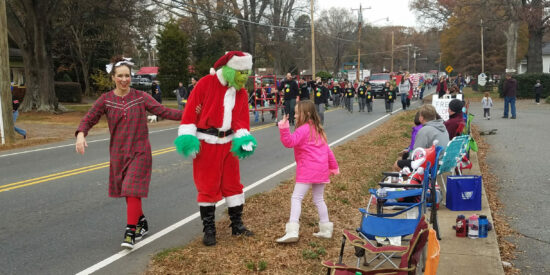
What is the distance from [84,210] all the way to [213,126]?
294 cm

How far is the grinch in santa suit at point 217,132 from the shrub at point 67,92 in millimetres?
33607

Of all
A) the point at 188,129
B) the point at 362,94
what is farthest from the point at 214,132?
the point at 362,94

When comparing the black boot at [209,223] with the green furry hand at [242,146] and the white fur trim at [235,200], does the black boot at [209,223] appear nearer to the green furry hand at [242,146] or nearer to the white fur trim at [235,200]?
the white fur trim at [235,200]

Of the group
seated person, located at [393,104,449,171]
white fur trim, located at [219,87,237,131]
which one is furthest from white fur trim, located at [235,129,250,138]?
seated person, located at [393,104,449,171]

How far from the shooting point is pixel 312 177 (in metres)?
4.99

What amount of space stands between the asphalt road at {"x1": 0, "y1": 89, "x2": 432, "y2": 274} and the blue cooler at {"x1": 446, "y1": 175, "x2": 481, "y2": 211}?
298 centimetres

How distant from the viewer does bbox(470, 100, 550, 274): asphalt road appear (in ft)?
17.1

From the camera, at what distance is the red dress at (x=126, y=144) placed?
16.2ft

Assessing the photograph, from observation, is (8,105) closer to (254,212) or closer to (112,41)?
(254,212)

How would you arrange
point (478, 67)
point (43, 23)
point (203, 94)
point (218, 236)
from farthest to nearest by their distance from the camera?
point (478, 67), point (43, 23), point (218, 236), point (203, 94)

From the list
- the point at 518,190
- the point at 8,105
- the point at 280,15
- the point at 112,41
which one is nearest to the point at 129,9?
the point at 8,105

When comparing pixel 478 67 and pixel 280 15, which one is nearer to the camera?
pixel 280 15

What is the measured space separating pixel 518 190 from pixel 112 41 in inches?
1596

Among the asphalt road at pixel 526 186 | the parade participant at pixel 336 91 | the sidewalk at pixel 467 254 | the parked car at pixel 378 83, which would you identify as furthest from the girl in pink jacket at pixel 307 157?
the parked car at pixel 378 83
